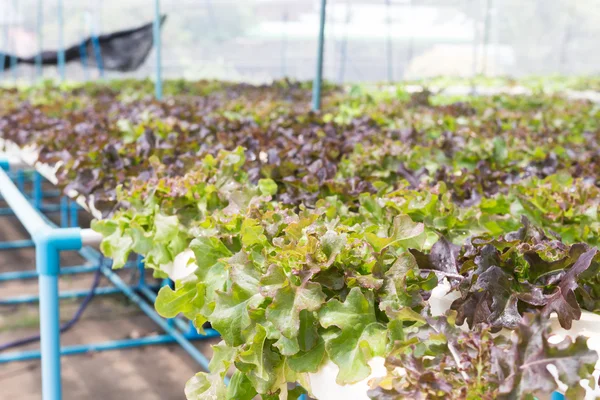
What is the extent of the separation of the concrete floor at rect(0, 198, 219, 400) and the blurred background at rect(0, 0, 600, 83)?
43.6 feet

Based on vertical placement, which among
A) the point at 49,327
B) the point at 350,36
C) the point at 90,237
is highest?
the point at 350,36

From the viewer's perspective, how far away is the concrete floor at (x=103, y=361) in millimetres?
3820

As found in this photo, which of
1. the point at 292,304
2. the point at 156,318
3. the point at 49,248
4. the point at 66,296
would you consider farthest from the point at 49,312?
the point at 66,296

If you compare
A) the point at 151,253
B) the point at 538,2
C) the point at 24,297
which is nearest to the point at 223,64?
the point at 538,2

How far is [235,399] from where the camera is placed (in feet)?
4.44

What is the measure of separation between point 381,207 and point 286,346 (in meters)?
0.81

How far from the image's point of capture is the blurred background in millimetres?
19031

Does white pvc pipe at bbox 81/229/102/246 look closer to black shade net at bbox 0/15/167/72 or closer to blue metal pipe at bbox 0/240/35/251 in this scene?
blue metal pipe at bbox 0/240/35/251

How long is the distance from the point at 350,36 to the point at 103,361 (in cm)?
1699

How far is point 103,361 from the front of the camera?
420 cm

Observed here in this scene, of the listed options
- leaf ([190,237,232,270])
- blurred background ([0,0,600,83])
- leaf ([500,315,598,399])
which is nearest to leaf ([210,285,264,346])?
leaf ([190,237,232,270])

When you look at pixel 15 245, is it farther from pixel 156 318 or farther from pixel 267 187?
pixel 267 187

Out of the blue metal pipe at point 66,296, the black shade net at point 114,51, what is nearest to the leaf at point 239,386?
the blue metal pipe at point 66,296

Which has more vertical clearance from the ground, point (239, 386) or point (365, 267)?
point (365, 267)
